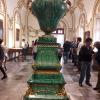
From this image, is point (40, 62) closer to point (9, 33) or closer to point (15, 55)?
point (9, 33)

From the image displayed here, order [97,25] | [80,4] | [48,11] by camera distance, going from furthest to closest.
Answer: [80,4] → [97,25] → [48,11]

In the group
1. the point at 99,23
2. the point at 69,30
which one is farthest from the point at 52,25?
the point at 69,30

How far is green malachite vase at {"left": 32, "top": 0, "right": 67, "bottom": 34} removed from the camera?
2.46 m

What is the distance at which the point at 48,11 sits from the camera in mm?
2457

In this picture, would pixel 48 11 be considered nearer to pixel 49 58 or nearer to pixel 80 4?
pixel 49 58

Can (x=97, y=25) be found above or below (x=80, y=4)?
below

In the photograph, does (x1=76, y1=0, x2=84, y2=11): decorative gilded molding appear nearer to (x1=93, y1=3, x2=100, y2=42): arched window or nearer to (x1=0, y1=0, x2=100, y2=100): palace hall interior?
(x1=0, y1=0, x2=100, y2=100): palace hall interior

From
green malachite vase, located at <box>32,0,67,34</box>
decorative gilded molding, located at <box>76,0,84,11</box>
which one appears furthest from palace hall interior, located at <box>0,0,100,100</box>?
decorative gilded molding, located at <box>76,0,84,11</box>

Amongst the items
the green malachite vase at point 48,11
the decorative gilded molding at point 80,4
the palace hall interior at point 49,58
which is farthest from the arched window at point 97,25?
the green malachite vase at point 48,11

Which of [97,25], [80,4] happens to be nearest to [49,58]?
[97,25]

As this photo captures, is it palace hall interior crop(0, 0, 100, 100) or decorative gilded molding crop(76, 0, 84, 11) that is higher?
decorative gilded molding crop(76, 0, 84, 11)

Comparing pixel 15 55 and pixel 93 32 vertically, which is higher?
pixel 93 32

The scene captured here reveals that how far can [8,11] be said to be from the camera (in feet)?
58.6

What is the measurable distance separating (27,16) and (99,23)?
1118 centimetres
